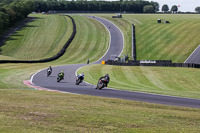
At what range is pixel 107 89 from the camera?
33125 millimetres

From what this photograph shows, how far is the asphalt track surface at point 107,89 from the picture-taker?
25.9 metres

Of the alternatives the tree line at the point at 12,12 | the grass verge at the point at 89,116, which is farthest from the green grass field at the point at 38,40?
the grass verge at the point at 89,116

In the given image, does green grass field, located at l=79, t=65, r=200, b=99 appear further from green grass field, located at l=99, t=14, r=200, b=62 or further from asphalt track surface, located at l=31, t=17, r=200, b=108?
green grass field, located at l=99, t=14, r=200, b=62

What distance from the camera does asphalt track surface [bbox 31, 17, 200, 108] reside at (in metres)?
25.9

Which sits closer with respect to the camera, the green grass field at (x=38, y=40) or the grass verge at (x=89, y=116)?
the grass verge at (x=89, y=116)

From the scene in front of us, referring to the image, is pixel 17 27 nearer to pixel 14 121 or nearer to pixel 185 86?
pixel 185 86

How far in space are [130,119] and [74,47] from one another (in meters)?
86.8

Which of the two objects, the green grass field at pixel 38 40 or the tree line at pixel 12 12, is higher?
the tree line at pixel 12 12

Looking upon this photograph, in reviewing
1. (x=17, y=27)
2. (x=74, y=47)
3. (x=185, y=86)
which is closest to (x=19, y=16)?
(x=17, y=27)

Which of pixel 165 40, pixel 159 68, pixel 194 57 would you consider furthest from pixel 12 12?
pixel 159 68

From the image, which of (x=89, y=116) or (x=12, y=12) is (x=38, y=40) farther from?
(x=89, y=116)

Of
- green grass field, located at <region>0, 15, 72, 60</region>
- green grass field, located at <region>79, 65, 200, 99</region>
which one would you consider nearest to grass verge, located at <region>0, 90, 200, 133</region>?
green grass field, located at <region>79, 65, 200, 99</region>

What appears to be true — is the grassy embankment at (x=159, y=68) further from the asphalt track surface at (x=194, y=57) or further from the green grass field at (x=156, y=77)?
the asphalt track surface at (x=194, y=57)

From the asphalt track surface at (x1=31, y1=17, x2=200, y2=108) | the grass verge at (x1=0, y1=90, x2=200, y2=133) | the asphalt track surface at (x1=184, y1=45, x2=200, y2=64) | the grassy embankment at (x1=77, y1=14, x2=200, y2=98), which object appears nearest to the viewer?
the grass verge at (x1=0, y1=90, x2=200, y2=133)
